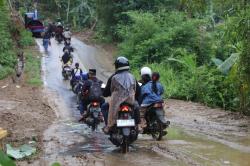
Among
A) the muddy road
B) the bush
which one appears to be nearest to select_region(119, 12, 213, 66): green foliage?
the bush

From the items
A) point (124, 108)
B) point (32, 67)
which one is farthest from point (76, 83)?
point (124, 108)

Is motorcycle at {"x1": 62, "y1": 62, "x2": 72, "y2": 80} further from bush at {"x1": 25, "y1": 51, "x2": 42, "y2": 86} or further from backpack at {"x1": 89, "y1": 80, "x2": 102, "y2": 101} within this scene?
backpack at {"x1": 89, "y1": 80, "x2": 102, "y2": 101}

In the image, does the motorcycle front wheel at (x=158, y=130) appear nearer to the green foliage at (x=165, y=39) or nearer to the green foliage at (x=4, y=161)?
the green foliage at (x=4, y=161)

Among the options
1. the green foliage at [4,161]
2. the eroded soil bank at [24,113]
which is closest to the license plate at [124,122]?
the eroded soil bank at [24,113]

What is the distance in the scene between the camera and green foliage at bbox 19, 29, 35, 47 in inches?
1426

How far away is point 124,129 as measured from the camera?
8703 millimetres

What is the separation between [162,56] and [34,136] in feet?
48.6

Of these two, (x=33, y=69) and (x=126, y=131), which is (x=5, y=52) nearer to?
(x=33, y=69)

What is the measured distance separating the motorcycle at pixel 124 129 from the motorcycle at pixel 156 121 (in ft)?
3.89

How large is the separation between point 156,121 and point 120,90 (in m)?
1.55

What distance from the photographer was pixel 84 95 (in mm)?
11844

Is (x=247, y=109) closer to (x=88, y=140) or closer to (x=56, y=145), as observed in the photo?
(x=88, y=140)

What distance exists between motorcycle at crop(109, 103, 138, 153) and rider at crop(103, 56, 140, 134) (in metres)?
0.12

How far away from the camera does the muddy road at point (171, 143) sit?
8.18 m
